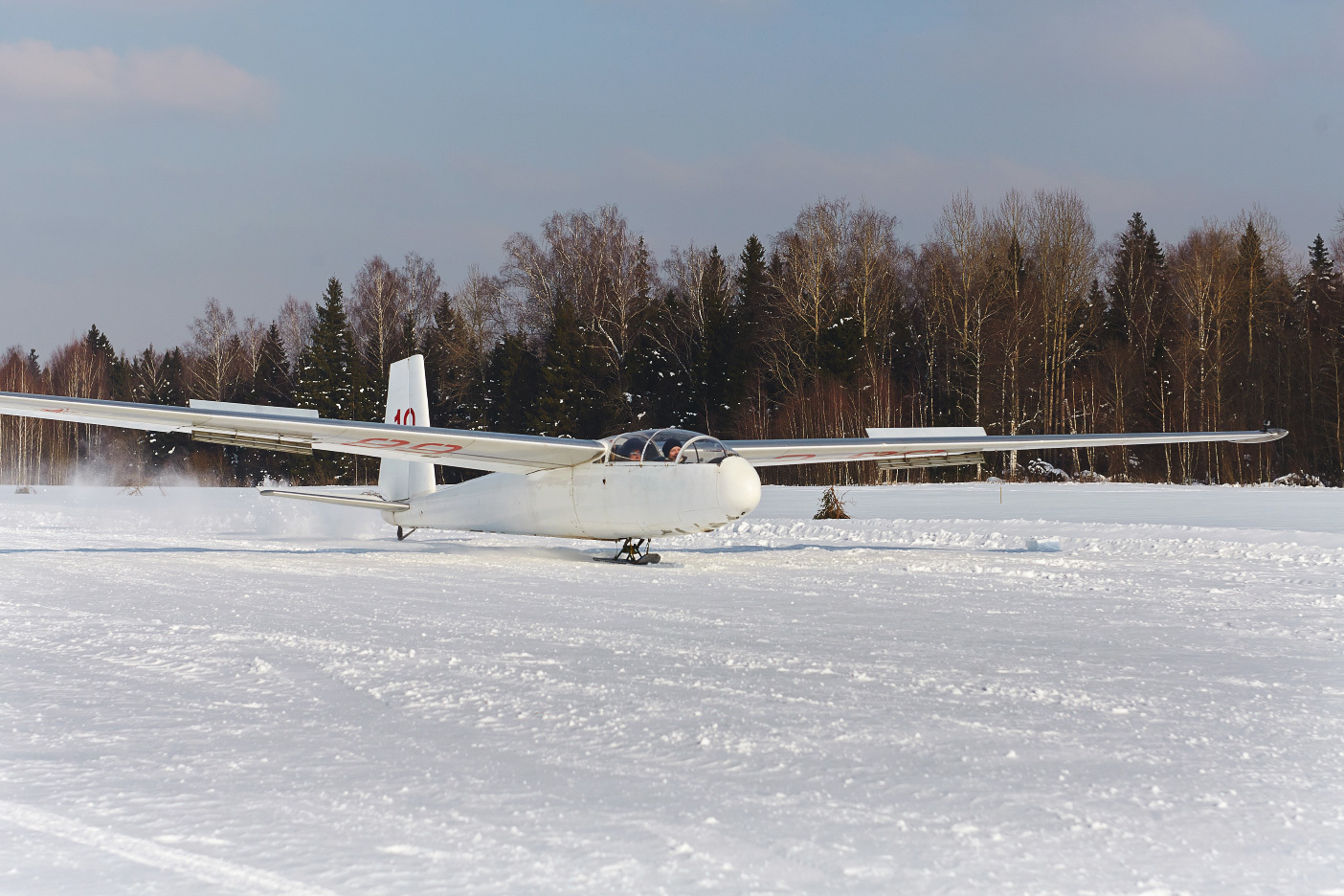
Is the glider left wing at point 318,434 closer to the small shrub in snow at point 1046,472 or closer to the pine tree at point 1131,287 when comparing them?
the small shrub in snow at point 1046,472

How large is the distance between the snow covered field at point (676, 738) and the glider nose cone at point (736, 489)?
208 centimetres

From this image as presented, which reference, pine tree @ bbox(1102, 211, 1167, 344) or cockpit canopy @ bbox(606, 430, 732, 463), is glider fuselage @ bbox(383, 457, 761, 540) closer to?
cockpit canopy @ bbox(606, 430, 732, 463)

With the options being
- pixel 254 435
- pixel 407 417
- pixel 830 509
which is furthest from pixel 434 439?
pixel 830 509

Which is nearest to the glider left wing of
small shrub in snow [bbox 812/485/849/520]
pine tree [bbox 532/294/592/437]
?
small shrub in snow [bbox 812/485/849/520]

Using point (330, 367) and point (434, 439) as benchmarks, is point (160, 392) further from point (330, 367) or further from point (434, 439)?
point (434, 439)

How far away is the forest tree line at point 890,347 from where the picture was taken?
3975cm

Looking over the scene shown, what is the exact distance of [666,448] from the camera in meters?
13.1

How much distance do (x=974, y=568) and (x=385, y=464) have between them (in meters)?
11.3

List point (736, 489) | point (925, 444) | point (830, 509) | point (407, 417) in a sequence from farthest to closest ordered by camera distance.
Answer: point (830, 509) < point (407, 417) < point (925, 444) < point (736, 489)

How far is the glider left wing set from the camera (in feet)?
40.6

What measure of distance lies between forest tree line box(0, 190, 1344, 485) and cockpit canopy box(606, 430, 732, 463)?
89.9 feet

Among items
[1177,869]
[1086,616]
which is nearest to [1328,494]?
[1086,616]

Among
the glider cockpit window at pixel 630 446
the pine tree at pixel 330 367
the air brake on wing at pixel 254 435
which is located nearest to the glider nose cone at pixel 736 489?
the glider cockpit window at pixel 630 446

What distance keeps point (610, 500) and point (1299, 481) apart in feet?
97.3
